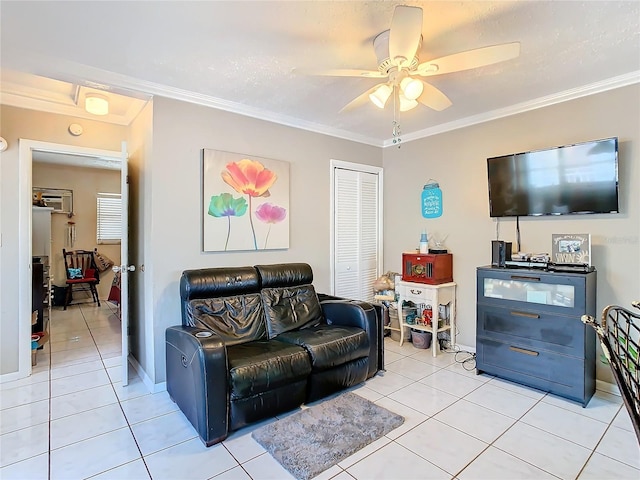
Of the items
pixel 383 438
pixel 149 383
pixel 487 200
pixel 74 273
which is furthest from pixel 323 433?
pixel 74 273

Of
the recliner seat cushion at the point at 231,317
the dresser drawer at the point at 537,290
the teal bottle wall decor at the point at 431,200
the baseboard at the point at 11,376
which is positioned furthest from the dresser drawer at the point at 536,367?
the baseboard at the point at 11,376

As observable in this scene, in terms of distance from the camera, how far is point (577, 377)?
2557mm

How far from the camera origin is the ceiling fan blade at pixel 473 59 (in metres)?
1.73

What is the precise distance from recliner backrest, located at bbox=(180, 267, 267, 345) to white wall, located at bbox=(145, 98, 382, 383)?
0.23 metres

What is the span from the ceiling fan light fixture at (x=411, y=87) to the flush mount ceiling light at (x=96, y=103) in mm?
2459

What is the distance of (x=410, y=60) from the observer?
1.92m

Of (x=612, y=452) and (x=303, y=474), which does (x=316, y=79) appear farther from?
(x=612, y=452)

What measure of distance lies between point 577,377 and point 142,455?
9.71ft

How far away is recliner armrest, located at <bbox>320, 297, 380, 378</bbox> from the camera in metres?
3.00

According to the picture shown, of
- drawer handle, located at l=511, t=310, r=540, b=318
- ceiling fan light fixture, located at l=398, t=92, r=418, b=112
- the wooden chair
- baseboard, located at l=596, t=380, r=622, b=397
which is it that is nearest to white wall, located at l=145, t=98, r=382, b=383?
ceiling fan light fixture, located at l=398, t=92, r=418, b=112

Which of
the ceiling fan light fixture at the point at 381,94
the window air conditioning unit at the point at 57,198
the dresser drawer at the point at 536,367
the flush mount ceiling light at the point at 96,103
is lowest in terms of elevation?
the dresser drawer at the point at 536,367

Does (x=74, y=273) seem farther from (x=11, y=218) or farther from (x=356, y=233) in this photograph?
(x=356, y=233)

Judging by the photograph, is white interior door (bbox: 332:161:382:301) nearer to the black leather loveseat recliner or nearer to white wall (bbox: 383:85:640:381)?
white wall (bbox: 383:85:640:381)

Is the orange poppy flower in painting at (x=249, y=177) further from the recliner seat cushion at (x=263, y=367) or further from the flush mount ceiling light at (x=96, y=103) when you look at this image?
the recliner seat cushion at (x=263, y=367)
